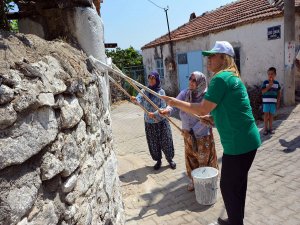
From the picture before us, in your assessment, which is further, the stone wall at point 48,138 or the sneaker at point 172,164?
the sneaker at point 172,164

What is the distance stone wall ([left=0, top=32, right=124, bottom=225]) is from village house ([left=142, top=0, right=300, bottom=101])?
7.25m

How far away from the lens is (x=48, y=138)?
1591 mm

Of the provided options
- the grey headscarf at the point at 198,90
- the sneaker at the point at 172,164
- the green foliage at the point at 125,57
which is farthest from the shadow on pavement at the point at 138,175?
the green foliage at the point at 125,57

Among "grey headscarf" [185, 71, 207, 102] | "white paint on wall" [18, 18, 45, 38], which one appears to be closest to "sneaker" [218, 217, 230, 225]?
"grey headscarf" [185, 71, 207, 102]

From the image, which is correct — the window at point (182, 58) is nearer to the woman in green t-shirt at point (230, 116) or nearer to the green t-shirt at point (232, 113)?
the woman in green t-shirt at point (230, 116)

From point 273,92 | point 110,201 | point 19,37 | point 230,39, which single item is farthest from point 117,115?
point 19,37

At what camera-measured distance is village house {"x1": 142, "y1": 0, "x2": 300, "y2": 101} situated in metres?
8.48

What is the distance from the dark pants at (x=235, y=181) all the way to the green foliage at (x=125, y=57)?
1543cm

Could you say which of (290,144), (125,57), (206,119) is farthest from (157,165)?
(125,57)

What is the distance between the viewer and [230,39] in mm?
10156

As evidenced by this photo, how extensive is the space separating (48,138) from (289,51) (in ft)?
25.0

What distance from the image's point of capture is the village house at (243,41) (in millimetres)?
8477

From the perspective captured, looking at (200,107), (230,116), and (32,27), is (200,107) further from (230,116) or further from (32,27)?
(32,27)

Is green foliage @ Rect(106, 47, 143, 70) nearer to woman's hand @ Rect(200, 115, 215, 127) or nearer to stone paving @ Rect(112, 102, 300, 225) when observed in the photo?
stone paving @ Rect(112, 102, 300, 225)
